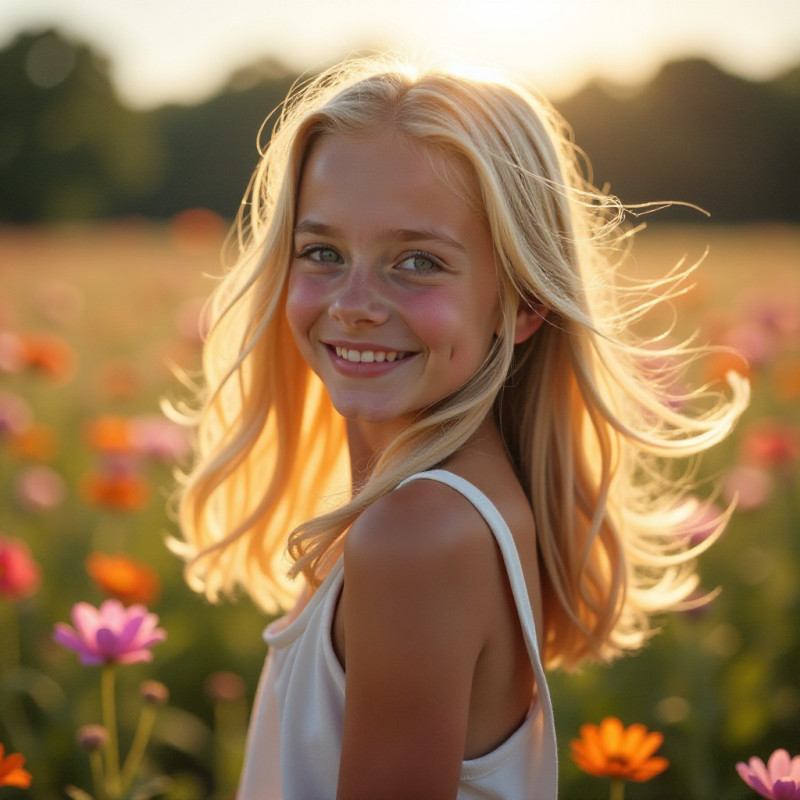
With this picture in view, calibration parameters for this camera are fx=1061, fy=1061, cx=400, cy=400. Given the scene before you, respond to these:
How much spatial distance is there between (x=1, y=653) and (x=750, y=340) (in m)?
2.06

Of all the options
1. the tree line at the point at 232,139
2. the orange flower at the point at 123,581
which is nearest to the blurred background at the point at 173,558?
the orange flower at the point at 123,581

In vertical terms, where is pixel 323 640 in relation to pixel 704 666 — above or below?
above

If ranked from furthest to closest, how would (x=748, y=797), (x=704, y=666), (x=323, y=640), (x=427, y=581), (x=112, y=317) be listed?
(x=112, y=317) → (x=704, y=666) → (x=748, y=797) → (x=323, y=640) → (x=427, y=581)

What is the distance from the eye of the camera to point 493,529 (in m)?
1.17

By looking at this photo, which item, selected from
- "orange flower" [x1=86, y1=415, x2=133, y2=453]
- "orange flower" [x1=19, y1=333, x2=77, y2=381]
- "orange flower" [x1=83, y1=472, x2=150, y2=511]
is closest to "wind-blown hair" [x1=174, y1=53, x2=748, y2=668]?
"orange flower" [x1=83, y1=472, x2=150, y2=511]

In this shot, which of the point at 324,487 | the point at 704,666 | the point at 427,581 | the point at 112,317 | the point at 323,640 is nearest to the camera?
the point at 427,581

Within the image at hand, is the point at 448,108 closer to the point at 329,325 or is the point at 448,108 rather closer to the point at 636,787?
the point at 329,325

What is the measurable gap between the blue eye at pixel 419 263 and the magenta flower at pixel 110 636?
59cm

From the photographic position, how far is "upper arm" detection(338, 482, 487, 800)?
108 cm

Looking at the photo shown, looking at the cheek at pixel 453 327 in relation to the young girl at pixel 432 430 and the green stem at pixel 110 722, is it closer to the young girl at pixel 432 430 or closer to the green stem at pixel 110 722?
the young girl at pixel 432 430

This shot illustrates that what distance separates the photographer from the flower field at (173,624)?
196cm

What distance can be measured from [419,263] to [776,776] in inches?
28.6

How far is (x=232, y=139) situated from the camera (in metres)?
28.3

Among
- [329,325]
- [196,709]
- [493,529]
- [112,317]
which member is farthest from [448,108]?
[112,317]
